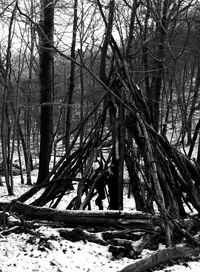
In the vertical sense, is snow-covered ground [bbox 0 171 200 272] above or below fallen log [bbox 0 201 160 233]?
below

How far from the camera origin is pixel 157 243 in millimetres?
3107

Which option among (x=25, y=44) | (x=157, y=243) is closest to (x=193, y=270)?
(x=157, y=243)

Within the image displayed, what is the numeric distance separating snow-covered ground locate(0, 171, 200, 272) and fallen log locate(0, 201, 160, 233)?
0.29 meters

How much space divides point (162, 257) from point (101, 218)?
0.72 m

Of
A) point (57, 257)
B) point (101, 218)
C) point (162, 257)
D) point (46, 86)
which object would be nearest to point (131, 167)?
point (101, 218)

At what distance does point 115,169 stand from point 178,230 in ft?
4.65

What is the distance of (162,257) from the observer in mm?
2787

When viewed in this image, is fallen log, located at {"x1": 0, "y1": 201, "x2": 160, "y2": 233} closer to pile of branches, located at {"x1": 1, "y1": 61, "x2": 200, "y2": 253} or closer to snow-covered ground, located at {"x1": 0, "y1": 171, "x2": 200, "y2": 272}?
snow-covered ground, located at {"x1": 0, "y1": 171, "x2": 200, "y2": 272}

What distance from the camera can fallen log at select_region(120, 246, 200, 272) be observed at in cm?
260

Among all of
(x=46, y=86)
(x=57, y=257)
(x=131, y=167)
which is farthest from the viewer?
(x=46, y=86)

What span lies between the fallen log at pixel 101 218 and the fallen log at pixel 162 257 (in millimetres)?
315

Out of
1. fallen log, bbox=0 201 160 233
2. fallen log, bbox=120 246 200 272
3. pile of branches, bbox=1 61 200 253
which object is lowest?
fallen log, bbox=120 246 200 272

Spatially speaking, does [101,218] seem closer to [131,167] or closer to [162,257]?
[162,257]

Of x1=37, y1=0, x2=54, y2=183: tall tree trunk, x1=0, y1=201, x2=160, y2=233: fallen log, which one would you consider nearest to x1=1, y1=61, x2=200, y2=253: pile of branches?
x1=0, y1=201, x2=160, y2=233: fallen log
